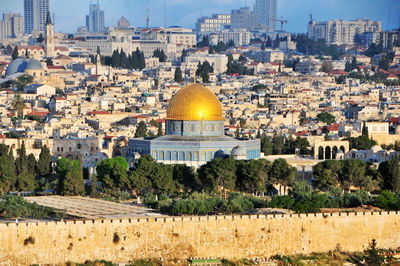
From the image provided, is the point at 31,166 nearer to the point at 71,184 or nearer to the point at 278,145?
the point at 71,184

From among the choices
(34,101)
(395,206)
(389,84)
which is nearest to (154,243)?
(395,206)

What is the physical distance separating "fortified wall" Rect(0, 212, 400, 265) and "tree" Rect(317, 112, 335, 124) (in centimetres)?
3870

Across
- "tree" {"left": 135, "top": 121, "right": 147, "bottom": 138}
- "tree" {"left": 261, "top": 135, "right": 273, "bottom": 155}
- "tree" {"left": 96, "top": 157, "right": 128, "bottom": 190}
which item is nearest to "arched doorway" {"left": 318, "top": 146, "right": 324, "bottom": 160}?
"tree" {"left": 261, "top": 135, "right": 273, "bottom": 155}

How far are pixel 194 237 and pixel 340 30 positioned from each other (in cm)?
15473

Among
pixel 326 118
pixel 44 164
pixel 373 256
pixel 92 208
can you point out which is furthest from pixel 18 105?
pixel 373 256

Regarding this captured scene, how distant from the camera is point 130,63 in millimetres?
111750

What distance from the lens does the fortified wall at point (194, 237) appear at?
29.0 m

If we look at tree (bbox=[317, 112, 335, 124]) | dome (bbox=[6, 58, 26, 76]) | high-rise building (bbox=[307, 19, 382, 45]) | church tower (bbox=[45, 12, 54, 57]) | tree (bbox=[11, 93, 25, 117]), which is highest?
high-rise building (bbox=[307, 19, 382, 45])

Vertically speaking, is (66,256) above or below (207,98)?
below

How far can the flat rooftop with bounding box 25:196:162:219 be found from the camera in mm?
32000

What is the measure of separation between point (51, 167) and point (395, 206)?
16.1 m

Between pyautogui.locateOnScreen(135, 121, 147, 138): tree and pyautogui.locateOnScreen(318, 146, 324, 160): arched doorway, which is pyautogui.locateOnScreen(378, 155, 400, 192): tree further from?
pyautogui.locateOnScreen(135, 121, 147, 138): tree

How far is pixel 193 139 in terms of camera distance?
44375 mm

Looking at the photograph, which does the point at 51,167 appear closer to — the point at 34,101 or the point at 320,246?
the point at 320,246
